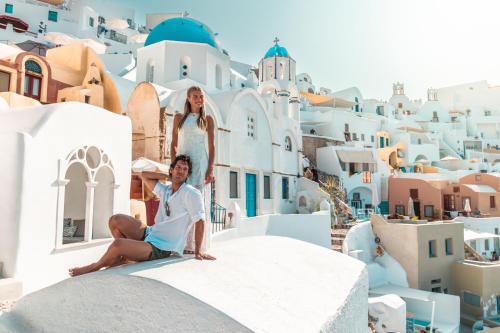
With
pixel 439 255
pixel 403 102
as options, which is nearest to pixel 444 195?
pixel 439 255

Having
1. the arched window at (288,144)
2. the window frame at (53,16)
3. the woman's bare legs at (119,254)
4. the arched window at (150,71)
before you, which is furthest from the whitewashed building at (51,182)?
the window frame at (53,16)

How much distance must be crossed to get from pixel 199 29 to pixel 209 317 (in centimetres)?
2120

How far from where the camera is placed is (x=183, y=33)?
2077cm

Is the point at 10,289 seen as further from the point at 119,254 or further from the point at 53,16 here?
the point at 53,16

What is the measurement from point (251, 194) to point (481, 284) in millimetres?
12024

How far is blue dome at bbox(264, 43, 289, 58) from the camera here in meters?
40.6

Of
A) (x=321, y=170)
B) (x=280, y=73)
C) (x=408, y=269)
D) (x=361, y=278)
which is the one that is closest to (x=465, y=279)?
(x=408, y=269)

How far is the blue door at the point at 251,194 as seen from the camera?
709 inches

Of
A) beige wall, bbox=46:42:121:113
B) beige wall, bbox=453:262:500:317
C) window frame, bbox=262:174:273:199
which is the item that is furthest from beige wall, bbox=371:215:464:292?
beige wall, bbox=46:42:121:113

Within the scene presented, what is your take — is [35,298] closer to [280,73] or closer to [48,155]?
[48,155]

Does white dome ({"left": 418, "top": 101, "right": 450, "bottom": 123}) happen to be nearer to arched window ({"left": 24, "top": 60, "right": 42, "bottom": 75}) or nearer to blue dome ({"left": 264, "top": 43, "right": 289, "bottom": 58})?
blue dome ({"left": 264, "top": 43, "right": 289, "bottom": 58})

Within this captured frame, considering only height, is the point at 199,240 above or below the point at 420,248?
above

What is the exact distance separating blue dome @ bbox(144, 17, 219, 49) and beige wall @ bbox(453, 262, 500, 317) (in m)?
18.6

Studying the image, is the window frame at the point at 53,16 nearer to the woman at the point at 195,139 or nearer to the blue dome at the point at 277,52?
the blue dome at the point at 277,52
